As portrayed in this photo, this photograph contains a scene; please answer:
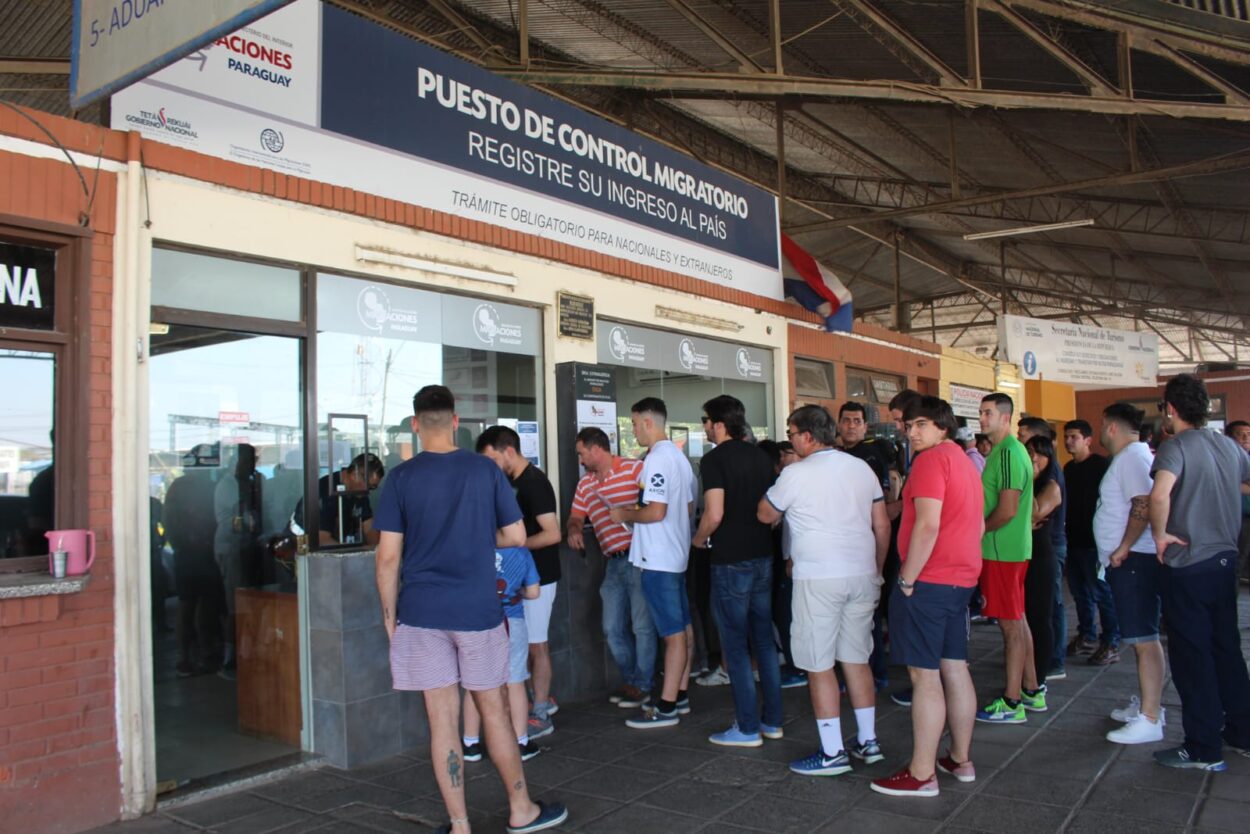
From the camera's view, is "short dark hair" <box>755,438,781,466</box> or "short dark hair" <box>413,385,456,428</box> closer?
"short dark hair" <box>413,385,456,428</box>

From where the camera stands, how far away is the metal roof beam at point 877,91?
29.1 feet

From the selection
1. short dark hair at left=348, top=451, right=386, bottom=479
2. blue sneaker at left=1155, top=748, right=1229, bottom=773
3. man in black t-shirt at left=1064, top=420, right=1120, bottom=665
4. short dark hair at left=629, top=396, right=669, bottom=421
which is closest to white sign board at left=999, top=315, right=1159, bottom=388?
man in black t-shirt at left=1064, top=420, right=1120, bottom=665

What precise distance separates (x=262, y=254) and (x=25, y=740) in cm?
239

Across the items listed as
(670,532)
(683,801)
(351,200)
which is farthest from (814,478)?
(351,200)

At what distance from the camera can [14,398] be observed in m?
3.73

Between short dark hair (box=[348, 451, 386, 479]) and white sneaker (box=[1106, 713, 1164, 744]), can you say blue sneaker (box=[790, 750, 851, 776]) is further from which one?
short dark hair (box=[348, 451, 386, 479])

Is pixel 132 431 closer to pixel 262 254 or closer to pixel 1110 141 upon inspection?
pixel 262 254

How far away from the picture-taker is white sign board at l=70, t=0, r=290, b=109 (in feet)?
9.53

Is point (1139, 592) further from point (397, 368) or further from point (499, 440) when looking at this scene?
point (397, 368)

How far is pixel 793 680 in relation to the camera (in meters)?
5.91

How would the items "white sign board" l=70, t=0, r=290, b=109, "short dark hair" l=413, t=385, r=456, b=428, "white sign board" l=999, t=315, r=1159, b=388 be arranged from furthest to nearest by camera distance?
1. "white sign board" l=999, t=315, r=1159, b=388
2. "short dark hair" l=413, t=385, r=456, b=428
3. "white sign board" l=70, t=0, r=290, b=109

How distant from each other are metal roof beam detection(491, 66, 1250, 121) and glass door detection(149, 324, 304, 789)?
513 centimetres

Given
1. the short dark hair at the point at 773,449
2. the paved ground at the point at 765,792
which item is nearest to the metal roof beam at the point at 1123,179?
the short dark hair at the point at 773,449

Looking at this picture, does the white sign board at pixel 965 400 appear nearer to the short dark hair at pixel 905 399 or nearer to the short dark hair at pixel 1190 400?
the short dark hair at pixel 1190 400
